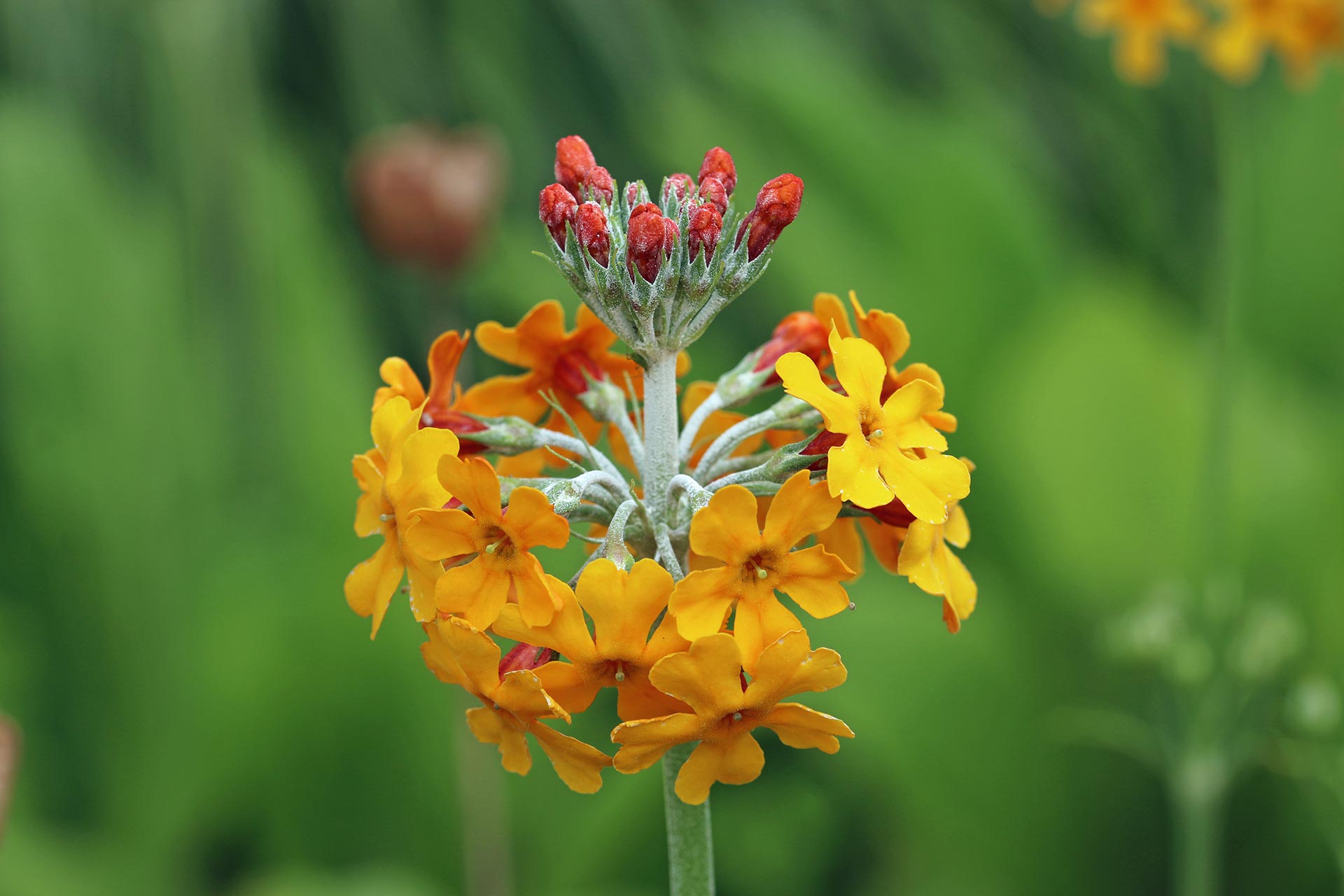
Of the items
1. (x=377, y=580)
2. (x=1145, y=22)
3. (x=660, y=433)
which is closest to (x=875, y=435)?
(x=660, y=433)

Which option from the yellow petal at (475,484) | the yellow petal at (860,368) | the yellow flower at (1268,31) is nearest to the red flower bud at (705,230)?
the yellow petal at (860,368)

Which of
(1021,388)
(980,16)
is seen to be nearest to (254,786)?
(1021,388)

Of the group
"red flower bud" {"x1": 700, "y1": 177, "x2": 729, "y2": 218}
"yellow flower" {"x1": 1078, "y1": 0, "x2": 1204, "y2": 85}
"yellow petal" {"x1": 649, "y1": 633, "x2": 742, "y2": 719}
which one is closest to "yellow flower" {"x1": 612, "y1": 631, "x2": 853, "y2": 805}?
"yellow petal" {"x1": 649, "y1": 633, "x2": 742, "y2": 719}

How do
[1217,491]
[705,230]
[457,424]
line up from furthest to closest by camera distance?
[1217,491] → [457,424] → [705,230]

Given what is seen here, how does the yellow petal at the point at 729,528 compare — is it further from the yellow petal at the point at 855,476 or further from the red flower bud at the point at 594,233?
the red flower bud at the point at 594,233

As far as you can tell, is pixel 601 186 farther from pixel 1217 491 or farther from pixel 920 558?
pixel 1217 491

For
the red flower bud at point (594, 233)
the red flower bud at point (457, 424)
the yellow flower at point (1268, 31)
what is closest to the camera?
the red flower bud at point (594, 233)

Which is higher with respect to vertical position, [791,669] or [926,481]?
[926,481]
